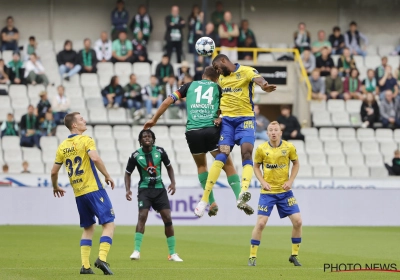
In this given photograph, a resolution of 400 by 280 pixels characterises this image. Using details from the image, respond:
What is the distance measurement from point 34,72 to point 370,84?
34.8 ft

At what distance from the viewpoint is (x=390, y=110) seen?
28.2m

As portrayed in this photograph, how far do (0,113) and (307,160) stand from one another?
9.03 metres

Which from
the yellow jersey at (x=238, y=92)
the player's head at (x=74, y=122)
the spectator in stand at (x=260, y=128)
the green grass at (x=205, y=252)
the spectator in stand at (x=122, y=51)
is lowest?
the green grass at (x=205, y=252)

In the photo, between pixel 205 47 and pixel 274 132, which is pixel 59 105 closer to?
pixel 274 132

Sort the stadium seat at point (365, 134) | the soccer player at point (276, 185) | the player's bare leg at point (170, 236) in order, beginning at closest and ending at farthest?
→ the soccer player at point (276, 185) < the player's bare leg at point (170, 236) < the stadium seat at point (365, 134)

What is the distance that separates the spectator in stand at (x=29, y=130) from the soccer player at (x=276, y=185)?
515 inches

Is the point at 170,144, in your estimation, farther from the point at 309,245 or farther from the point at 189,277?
the point at 189,277

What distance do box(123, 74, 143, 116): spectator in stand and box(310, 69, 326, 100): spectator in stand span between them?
5592mm

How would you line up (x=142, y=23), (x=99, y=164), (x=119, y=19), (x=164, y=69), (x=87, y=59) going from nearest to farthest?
(x=99, y=164)
(x=164, y=69)
(x=87, y=59)
(x=119, y=19)
(x=142, y=23)

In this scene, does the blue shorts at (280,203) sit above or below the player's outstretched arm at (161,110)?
below

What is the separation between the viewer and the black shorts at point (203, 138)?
12.3m

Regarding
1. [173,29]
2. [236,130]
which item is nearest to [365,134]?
[173,29]

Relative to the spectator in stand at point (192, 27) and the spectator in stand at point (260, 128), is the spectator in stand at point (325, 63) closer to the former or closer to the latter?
the spectator in stand at point (260, 128)

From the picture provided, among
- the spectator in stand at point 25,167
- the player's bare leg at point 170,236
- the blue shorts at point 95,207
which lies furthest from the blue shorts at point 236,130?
the spectator in stand at point 25,167
